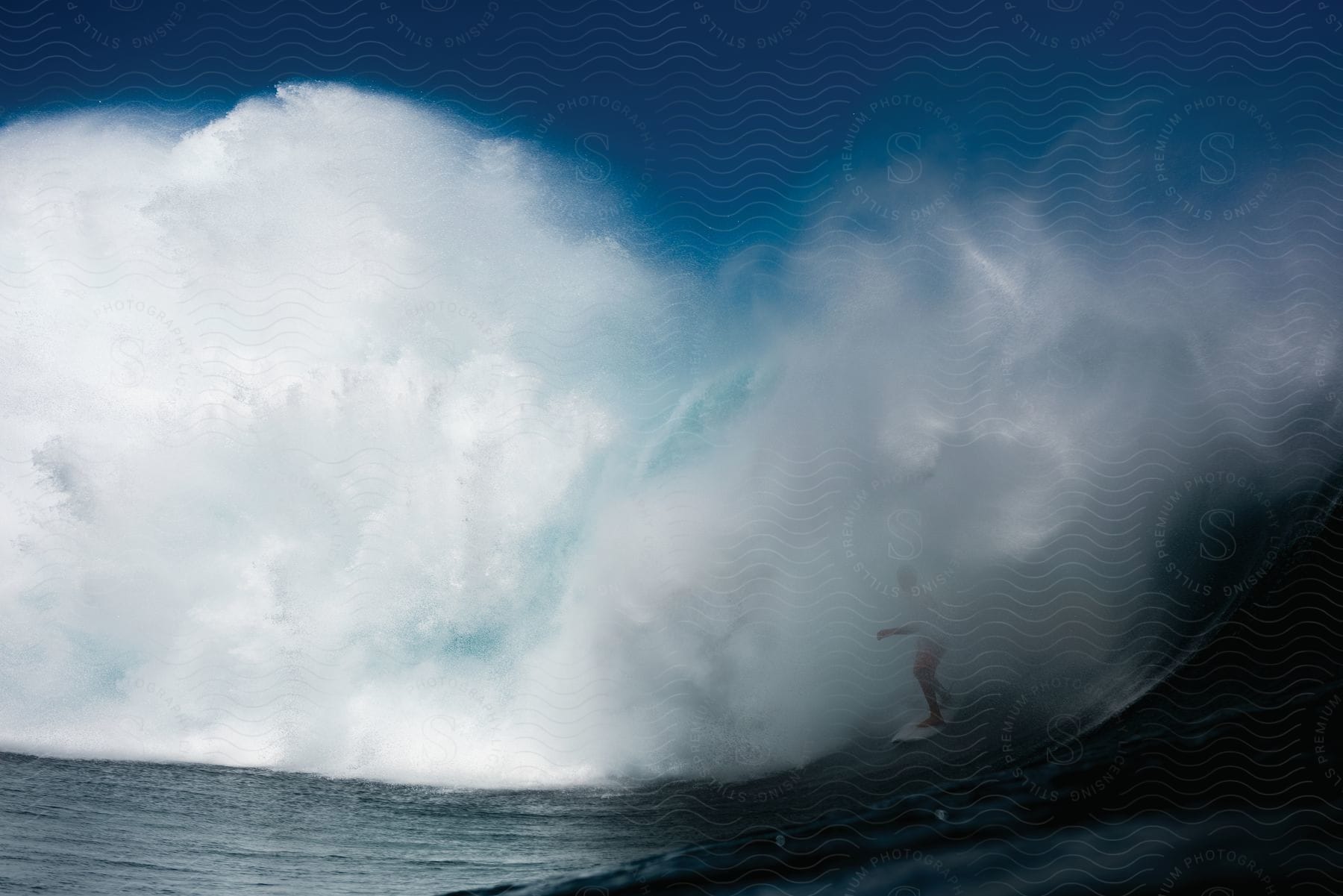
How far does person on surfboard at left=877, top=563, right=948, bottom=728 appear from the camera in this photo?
6.43 meters

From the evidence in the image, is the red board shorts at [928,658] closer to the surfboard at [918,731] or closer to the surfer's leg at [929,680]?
the surfer's leg at [929,680]

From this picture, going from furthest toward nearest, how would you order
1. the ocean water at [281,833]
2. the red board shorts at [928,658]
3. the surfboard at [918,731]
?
1. the red board shorts at [928,658]
2. the surfboard at [918,731]
3. the ocean water at [281,833]

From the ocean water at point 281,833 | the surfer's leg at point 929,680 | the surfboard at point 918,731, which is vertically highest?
the surfer's leg at point 929,680

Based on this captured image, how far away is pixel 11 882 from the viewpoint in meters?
4.69

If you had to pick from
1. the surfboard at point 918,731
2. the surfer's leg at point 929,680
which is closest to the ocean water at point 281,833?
the surfboard at point 918,731

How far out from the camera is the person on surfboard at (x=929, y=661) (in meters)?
6.43

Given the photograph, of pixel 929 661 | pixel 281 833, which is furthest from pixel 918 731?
pixel 281 833

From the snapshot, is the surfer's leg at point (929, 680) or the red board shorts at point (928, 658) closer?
the surfer's leg at point (929, 680)

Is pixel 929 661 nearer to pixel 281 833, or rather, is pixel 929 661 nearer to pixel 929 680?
pixel 929 680

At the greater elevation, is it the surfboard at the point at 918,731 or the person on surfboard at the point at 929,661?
the person on surfboard at the point at 929,661

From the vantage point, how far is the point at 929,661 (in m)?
6.55

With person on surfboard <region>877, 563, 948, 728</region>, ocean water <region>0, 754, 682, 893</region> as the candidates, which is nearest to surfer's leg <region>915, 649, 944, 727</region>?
person on surfboard <region>877, 563, 948, 728</region>

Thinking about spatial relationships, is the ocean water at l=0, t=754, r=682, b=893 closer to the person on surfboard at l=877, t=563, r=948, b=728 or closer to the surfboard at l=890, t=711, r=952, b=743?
the surfboard at l=890, t=711, r=952, b=743

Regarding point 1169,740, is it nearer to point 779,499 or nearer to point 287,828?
point 779,499
